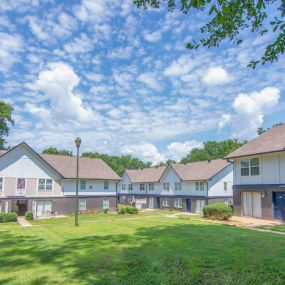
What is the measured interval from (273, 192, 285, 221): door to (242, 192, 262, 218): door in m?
1.79

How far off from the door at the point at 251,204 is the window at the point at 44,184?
2416 centimetres

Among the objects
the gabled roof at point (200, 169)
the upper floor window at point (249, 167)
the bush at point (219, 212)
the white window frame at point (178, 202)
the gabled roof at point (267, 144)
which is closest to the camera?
the gabled roof at point (267, 144)

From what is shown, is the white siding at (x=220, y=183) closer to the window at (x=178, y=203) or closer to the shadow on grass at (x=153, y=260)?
the window at (x=178, y=203)

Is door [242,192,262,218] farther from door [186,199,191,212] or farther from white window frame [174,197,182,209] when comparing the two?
white window frame [174,197,182,209]

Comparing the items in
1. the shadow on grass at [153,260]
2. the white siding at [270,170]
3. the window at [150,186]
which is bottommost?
the shadow on grass at [153,260]

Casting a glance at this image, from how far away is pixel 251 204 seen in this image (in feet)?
100

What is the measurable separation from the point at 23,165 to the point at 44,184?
12.1 ft

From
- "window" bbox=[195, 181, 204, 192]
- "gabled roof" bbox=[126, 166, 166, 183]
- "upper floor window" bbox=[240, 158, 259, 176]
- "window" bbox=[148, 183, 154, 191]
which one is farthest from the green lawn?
"window" bbox=[148, 183, 154, 191]

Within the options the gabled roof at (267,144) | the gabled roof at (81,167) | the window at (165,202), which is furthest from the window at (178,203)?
the gabled roof at (267,144)

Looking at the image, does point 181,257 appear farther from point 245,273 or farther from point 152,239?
point 152,239

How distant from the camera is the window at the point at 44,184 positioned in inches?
1490

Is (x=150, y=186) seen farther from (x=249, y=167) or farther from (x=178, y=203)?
(x=249, y=167)

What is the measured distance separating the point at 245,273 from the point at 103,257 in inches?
178

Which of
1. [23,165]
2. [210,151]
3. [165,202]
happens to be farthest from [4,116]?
[210,151]
